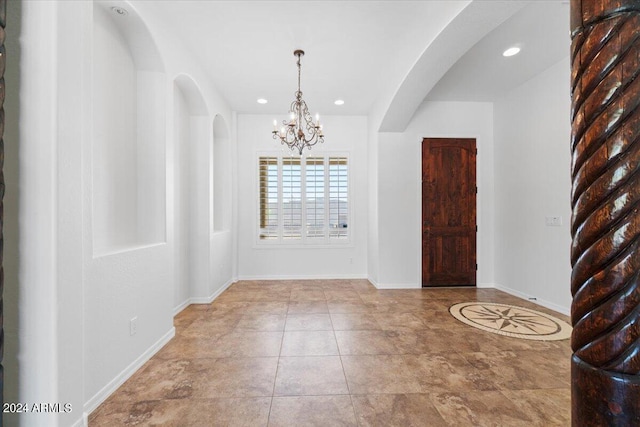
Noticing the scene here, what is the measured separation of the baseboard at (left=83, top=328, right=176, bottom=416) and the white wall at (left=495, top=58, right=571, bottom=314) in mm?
4657

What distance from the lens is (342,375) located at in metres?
2.22

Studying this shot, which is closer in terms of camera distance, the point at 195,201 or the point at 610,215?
the point at 610,215

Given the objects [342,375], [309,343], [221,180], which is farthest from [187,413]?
[221,180]

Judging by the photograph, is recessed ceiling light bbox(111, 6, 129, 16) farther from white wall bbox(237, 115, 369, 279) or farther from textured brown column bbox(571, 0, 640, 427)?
white wall bbox(237, 115, 369, 279)

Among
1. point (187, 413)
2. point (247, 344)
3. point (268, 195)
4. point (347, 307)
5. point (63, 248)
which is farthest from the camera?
point (268, 195)

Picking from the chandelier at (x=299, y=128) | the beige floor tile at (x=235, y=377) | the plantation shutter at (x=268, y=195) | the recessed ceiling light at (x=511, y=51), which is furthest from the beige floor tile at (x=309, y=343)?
the recessed ceiling light at (x=511, y=51)

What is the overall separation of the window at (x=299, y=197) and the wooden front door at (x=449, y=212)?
1.54 meters

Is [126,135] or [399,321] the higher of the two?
[126,135]

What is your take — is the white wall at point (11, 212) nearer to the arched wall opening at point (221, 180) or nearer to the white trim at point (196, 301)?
the white trim at point (196, 301)

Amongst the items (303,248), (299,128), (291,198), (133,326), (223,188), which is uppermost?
(299,128)

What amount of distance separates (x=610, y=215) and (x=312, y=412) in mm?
1840

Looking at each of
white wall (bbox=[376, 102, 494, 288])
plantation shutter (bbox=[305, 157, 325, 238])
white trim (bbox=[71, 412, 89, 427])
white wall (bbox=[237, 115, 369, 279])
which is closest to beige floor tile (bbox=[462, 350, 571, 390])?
white wall (bbox=[376, 102, 494, 288])

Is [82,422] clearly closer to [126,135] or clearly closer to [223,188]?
[126,135]

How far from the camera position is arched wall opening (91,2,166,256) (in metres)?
2.30
